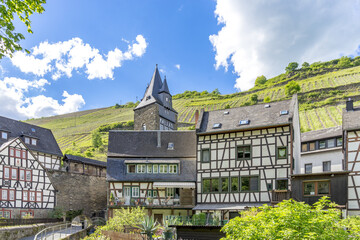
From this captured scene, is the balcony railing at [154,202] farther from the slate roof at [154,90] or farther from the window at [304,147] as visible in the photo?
the slate roof at [154,90]

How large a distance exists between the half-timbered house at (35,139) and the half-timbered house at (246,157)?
20.1 m

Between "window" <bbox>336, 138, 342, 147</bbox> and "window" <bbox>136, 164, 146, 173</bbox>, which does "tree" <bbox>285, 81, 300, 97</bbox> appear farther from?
"window" <bbox>136, 164, 146, 173</bbox>

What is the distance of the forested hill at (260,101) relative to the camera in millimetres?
77375

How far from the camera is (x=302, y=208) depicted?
10883 mm

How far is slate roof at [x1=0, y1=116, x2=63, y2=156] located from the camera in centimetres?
3878

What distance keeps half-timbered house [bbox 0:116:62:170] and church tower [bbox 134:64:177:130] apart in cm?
1186

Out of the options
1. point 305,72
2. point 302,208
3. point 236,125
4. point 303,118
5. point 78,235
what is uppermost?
point 305,72

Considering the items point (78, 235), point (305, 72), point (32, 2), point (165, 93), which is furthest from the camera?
point (305, 72)

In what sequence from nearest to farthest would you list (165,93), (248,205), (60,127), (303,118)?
(248,205) < (165,93) < (303,118) < (60,127)

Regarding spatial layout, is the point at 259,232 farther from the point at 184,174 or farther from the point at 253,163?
the point at 184,174

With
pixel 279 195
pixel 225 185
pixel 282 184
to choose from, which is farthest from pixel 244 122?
pixel 279 195

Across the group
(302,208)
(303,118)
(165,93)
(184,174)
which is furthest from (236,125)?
(303,118)

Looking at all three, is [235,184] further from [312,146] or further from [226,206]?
[312,146]

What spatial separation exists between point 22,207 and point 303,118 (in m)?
56.9
